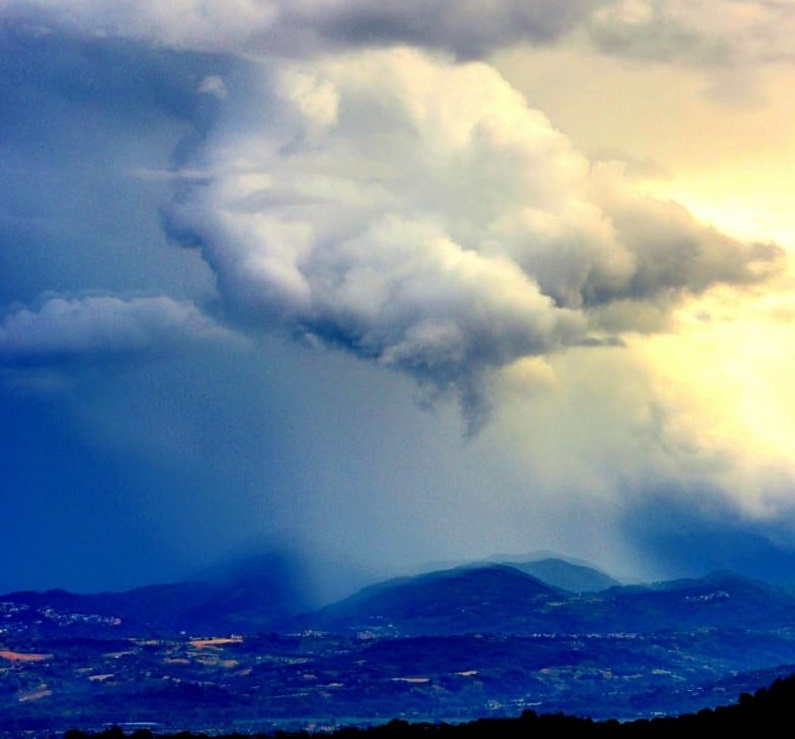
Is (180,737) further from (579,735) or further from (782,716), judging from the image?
(782,716)

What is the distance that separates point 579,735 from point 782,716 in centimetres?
2421

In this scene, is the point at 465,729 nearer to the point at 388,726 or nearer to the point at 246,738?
the point at 388,726

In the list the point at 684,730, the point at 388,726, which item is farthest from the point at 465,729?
the point at 684,730

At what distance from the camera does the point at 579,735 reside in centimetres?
17450

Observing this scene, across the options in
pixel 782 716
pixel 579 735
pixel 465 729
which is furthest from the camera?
pixel 465 729

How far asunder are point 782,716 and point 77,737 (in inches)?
3336

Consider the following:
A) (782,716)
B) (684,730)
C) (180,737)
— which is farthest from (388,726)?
(782,716)

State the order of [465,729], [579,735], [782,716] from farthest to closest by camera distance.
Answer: [465,729]
[579,735]
[782,716]

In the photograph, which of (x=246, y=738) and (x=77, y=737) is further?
(x=246, y=738)

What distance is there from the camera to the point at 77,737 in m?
183

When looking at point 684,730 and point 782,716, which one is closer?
point 782,716

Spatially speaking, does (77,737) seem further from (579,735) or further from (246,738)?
(579,735)

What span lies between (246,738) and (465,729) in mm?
30907

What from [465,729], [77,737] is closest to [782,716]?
[465,729]
